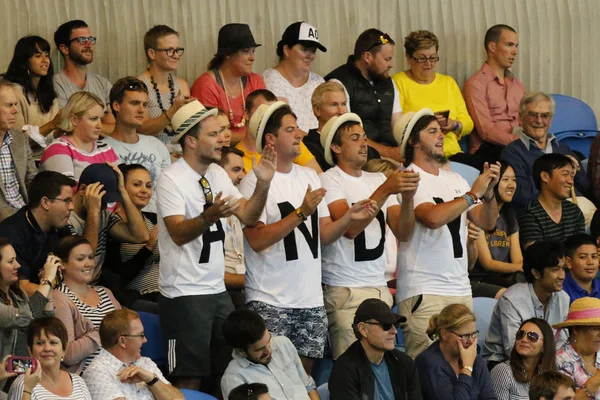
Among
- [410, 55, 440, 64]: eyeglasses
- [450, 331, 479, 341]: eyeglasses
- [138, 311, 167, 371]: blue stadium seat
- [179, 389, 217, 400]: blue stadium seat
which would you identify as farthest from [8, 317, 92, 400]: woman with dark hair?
[410, 55, 440, 64]: eyeglasses

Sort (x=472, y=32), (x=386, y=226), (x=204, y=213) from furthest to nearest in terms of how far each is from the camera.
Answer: (x=472, y=32) → (x=386, y=226) → (x=204, y=213)

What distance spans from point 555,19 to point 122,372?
629cm

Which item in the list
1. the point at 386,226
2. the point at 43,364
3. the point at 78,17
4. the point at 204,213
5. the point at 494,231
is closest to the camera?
the point at 43,364

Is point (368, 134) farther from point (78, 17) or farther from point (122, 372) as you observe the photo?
point (122, 372)

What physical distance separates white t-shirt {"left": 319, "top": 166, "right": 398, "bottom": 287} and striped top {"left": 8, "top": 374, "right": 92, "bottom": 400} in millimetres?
1773

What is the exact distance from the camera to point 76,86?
9.19 metres

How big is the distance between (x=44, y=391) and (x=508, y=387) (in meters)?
2.67

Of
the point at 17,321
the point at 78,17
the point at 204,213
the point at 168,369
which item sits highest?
the point at 78,17

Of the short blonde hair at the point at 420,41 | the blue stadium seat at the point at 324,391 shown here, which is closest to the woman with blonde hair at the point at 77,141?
the blue stadium seat at the point at 324,391

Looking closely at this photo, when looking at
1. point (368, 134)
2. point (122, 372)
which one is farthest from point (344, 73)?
point (122, 372)

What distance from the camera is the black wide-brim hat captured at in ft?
30.1

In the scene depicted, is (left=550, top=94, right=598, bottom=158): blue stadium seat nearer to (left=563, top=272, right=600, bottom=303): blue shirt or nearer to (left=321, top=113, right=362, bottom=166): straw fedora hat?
(left=563, top=272, right=600, bottom=303): blue shirt

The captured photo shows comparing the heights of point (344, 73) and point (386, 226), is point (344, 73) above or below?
above

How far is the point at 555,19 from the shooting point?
11.5 m
